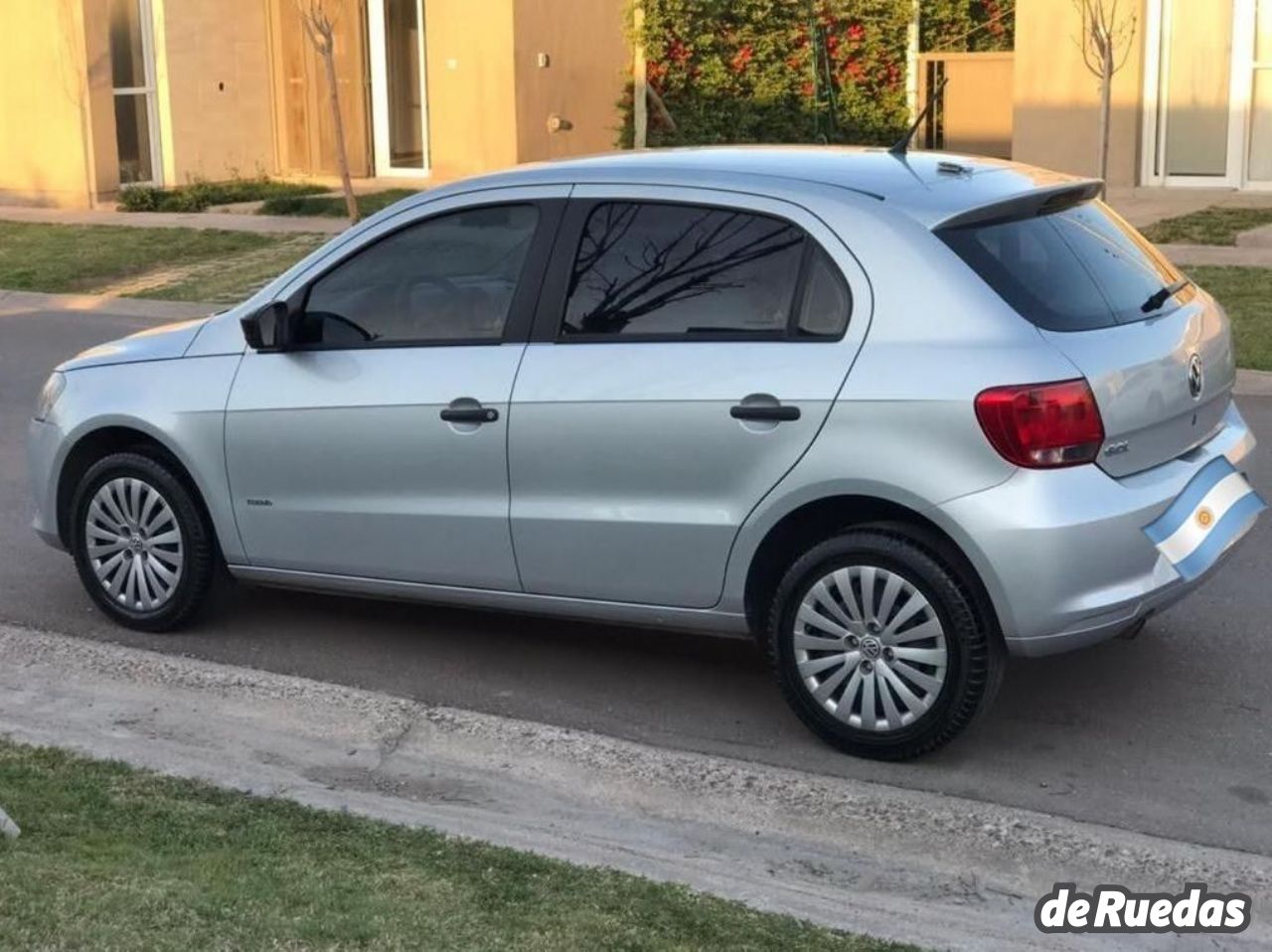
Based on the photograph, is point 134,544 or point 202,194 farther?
point 202,194

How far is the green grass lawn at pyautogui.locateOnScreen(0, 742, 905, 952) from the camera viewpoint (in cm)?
376

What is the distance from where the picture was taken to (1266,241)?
15.3 m

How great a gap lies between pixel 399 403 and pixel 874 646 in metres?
1.77

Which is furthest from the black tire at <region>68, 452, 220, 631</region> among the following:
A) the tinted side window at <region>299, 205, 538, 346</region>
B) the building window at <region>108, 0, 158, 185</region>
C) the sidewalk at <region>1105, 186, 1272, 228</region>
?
the building window at <region>108, 0, 158, 185</region>

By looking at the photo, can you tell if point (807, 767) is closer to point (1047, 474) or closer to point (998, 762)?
point (998, 762)

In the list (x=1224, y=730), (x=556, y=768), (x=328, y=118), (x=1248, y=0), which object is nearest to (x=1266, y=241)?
(x=1248, y=0)

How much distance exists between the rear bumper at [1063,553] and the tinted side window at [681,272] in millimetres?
871

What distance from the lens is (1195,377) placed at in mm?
5348

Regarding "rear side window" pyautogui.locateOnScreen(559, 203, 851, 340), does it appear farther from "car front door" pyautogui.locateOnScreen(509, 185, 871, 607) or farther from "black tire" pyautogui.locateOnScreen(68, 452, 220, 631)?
"black tire" pyautogui.locateOnScreen(68, 452, 220, 631)

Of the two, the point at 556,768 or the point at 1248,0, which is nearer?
the point at 556,768

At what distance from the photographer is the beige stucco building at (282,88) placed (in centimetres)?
2216

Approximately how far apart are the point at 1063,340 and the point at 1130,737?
4.31 ft

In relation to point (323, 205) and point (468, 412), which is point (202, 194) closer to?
point (323, 205)

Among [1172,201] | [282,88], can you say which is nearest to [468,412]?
[1172,201]
